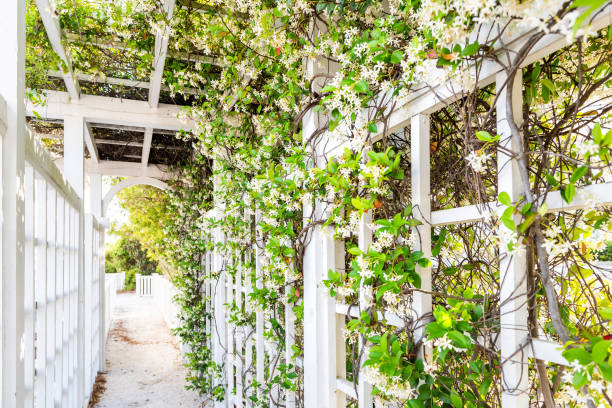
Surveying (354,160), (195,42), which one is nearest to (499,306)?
(354,160)

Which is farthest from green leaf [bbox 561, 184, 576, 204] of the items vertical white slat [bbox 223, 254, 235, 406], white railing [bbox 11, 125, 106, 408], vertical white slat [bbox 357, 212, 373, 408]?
vertical white slat [bbox 223, 254, 235, 406]

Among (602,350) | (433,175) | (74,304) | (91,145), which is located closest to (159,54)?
(74,304)

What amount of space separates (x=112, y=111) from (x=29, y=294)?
8.10 ft

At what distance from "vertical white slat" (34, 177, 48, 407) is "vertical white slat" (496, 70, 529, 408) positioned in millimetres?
1667

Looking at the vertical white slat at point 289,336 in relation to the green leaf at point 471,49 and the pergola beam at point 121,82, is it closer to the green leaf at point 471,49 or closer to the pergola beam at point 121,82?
the green leaf at point 471,49

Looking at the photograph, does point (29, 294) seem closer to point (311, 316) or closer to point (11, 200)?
point (11, 200)

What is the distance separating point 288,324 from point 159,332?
7049mm

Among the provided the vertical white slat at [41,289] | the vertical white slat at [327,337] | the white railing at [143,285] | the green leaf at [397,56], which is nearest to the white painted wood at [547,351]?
the green leaf at [397,56]

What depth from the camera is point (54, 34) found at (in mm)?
2434

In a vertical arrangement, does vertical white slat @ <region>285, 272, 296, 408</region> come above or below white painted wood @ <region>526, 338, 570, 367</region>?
below

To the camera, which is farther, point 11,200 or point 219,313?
point 219,313

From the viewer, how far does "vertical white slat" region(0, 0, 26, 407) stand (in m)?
1.15

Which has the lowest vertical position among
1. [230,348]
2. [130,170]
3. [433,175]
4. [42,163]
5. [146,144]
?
[230,348]

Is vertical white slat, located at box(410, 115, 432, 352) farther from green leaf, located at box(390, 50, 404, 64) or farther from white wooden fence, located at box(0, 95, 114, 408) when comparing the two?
white wooden fence, located at box(0, 95, 114, 408)
